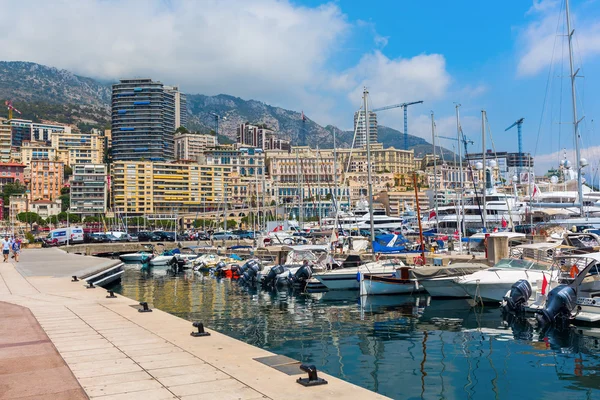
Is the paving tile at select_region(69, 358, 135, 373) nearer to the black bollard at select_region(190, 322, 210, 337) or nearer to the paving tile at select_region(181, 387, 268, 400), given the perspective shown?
the black bollard at select_region(190, 322, 210, 337)

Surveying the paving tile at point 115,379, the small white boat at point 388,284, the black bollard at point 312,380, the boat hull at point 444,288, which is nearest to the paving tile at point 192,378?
the paving tile at point 115,379

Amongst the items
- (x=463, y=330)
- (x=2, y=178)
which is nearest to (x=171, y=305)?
(x=463, y=330)

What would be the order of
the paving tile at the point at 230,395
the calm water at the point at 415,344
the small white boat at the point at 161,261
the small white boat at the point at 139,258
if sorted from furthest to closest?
the small white boat at the point at 139,258 → the small white boat at the point at 161,261 → the calm water at the point at 415,344 → the paving tile at the point at 230,395

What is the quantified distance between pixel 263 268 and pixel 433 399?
3142 cm

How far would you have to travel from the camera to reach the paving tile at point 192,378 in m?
9.62

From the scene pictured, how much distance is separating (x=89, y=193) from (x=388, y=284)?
554ft

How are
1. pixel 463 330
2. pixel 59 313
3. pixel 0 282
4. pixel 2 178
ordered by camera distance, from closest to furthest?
pixel 59 313, pixel 463 330, pixel 0 282, pixel 2 178

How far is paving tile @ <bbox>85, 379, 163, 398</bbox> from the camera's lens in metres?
9.03

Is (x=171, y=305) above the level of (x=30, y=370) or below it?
below

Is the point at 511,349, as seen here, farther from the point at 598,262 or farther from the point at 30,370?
the point at 30,370

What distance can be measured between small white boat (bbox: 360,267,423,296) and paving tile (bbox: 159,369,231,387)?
22.5 meters

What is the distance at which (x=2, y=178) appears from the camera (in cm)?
19388

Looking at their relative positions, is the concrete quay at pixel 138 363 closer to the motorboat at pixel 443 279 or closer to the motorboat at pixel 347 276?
the motorboat at pixel 443 279

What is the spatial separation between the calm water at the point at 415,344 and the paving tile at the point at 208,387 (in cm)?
491
